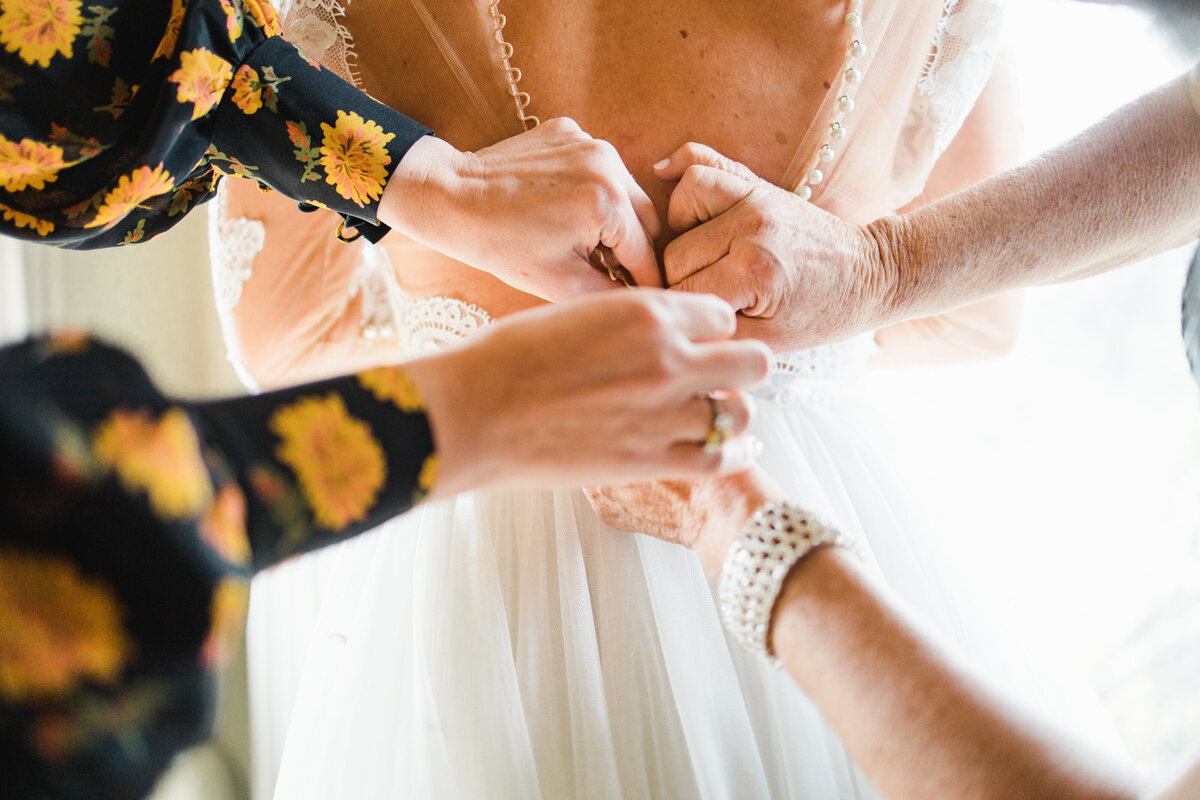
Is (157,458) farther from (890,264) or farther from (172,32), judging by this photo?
(890,264)

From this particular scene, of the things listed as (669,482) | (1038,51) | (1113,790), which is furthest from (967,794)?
(1038,51)

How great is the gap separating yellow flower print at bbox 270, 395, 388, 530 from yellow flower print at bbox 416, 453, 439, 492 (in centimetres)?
2

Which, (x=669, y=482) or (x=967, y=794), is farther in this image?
(x=669, y=482)

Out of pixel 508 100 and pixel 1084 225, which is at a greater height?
pixel 508 100

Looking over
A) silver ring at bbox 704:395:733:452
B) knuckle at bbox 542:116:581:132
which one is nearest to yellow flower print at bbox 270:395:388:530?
silver ring at bbox 704:395:733:452

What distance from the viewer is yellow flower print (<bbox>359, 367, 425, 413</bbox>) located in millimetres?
383

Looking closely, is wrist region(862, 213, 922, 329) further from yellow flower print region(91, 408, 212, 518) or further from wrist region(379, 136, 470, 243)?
yellow flower print region(91, 408, 212, 518)

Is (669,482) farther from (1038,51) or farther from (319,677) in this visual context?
(1038,51)

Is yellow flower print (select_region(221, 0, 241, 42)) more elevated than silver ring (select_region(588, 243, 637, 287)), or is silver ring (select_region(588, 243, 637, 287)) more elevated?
yellow flower print (select_region(221, 0, 241, 42))

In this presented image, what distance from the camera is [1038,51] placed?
1192mm

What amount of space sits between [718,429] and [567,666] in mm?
319

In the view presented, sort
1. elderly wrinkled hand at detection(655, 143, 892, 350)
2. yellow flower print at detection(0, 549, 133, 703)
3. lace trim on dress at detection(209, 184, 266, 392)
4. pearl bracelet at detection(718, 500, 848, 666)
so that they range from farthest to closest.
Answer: lace trim on dress at detection(209, 184, 266, 392)
elderly wrinkled hand at detection(655, 143, 892, 350)
pearl bracelet at detection(718, 500, 848, 666)
yellow flower print at detection(0, 549, 133, 703)

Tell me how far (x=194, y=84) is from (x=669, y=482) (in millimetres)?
534

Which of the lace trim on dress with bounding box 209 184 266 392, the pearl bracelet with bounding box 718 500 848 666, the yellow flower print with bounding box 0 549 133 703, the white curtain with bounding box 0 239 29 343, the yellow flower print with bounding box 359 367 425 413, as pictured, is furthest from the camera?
the white curtain with bounding box 0 239 29 343
